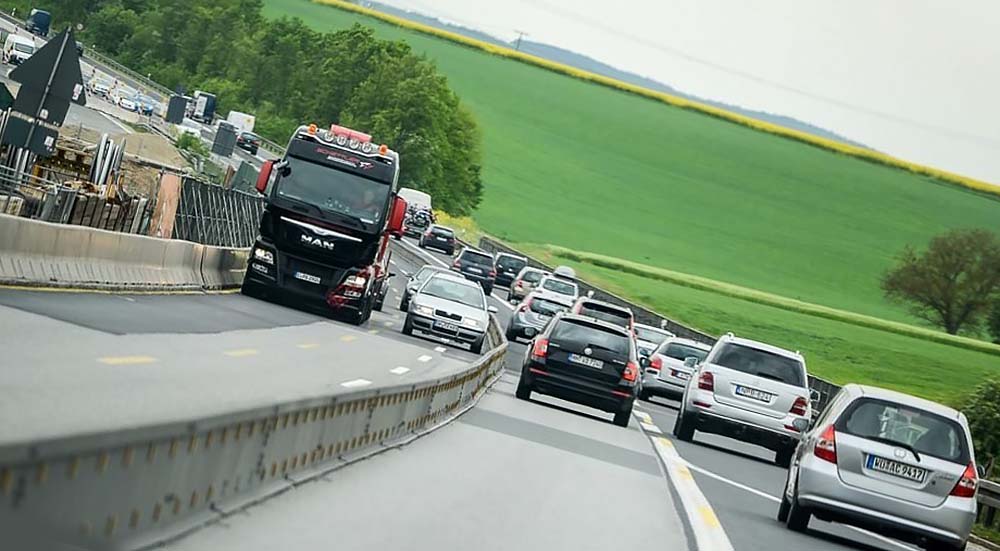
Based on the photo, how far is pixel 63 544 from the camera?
6.26 meters

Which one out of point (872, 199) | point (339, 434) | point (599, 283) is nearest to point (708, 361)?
point (339, 434)

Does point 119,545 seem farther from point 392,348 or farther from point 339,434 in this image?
point 392,348

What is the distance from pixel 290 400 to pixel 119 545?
403 centimetres

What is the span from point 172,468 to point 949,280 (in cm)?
11504

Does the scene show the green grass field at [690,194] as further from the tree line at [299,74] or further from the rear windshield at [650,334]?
the rear windshield at [650,334]

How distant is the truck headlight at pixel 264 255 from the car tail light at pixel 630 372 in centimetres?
902

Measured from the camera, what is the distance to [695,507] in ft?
56.9

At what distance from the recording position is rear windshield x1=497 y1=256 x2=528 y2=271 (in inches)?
3231

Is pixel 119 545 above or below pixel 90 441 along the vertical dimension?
below

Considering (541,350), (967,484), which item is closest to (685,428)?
(541,350)

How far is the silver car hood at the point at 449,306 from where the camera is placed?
3753 cm

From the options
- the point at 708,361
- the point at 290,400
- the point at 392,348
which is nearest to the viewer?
the point at 290,400

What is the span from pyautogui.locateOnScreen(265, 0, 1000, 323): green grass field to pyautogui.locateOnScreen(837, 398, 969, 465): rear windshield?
9440cm

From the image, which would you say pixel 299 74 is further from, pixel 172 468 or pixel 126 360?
pixel 172 468
